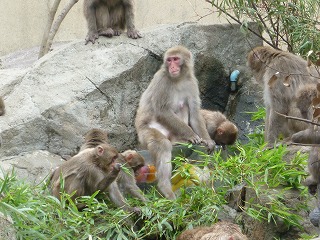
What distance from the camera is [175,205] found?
968 cm

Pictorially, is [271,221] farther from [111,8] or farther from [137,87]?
[111,8]

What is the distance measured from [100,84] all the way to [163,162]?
2558 millimetres

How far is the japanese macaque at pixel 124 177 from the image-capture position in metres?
9.62

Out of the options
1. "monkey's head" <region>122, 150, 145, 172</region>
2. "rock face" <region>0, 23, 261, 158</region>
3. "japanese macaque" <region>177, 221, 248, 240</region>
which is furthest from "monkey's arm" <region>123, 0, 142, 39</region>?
"japanese macaque" <region>177, 221, 248, 240</region>

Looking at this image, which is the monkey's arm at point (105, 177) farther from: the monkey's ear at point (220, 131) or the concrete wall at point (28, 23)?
the concrete wall at point (28, 23)

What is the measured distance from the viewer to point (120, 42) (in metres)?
13.6

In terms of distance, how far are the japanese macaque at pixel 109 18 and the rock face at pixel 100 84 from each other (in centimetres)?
14

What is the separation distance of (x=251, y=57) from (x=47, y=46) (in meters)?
4.50

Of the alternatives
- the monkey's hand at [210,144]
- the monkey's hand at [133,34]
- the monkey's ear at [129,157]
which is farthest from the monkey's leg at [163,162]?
the monkey's hand at [133,34]

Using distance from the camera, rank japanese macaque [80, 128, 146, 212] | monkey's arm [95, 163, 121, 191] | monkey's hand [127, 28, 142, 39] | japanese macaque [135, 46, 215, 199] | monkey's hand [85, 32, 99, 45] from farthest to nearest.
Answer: monkey's hand [127, 28, 142, 39], monkey's hand [85, 32, 99, 45], japanese macaque [135, 46, 215, 199], japanese macaque [80, 128, 146, 212], monkey's arm [95, 163, 121, 191]

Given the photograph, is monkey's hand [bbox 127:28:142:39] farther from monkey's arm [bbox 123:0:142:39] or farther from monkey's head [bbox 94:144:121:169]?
monkey's head [bbox 94:144:121:169]

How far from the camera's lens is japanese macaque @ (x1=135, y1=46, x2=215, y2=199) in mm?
11648

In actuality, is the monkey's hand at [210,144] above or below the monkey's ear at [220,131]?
below

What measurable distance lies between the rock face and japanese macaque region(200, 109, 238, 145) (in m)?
1.31
